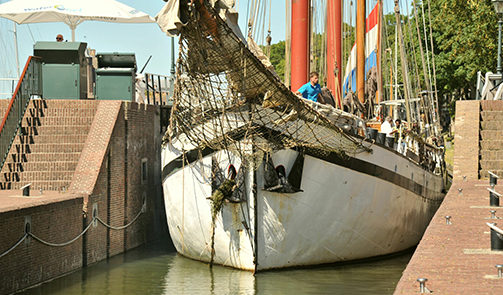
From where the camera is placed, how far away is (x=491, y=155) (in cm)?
1738

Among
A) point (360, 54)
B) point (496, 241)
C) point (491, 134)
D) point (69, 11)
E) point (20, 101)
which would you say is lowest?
point (496, 241)

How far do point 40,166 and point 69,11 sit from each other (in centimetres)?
645

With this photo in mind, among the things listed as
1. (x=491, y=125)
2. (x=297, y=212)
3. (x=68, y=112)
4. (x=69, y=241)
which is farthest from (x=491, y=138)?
(x=68, y=112)

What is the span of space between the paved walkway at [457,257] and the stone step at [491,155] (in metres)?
5.87

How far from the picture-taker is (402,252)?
18438 millimetres

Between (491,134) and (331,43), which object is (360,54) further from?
(491,134)

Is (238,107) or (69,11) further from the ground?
(69,11)

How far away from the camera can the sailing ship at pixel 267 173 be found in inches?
574

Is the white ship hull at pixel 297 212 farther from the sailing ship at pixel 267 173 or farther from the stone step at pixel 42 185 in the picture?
the stone step at pixel 42 185

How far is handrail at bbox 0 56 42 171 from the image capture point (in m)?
17.4

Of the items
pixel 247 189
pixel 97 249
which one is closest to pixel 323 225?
pixel 247 189

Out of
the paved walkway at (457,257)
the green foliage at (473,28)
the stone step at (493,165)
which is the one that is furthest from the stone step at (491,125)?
the green foliage at (473,28)

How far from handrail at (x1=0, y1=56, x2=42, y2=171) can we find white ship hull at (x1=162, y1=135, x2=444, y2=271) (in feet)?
10.8

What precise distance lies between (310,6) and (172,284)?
22.9ft
